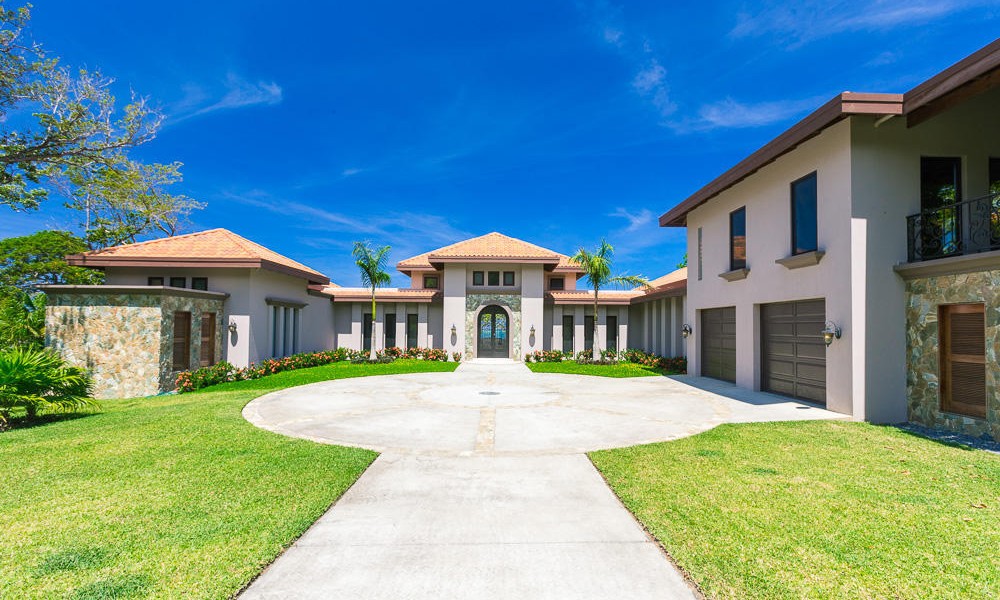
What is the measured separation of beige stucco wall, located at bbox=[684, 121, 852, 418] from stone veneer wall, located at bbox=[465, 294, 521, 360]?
9.04m

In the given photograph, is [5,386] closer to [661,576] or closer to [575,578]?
[575,578]

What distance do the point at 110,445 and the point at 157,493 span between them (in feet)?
10.7

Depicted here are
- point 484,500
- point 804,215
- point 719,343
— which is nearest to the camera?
point 484,500

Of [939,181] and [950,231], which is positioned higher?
[939,181]

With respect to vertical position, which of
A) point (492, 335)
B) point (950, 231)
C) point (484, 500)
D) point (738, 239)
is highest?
point (738, 239)

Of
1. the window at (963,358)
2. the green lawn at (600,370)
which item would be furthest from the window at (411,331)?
the window at (963,358)

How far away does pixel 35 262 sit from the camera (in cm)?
2258

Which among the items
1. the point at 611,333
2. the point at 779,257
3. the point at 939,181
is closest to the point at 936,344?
the point at 779,257

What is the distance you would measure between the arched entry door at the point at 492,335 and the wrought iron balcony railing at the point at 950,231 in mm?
16957

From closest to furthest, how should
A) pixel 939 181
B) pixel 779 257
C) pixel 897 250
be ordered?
pixel 897 250
pixel 939 181
pixel 779 257

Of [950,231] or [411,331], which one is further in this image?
[411,331]

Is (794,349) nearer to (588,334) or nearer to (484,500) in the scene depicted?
(484,500)

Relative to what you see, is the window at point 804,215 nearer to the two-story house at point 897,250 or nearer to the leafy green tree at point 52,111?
the two-story house at point 897,250

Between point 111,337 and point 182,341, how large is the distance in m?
1.84
